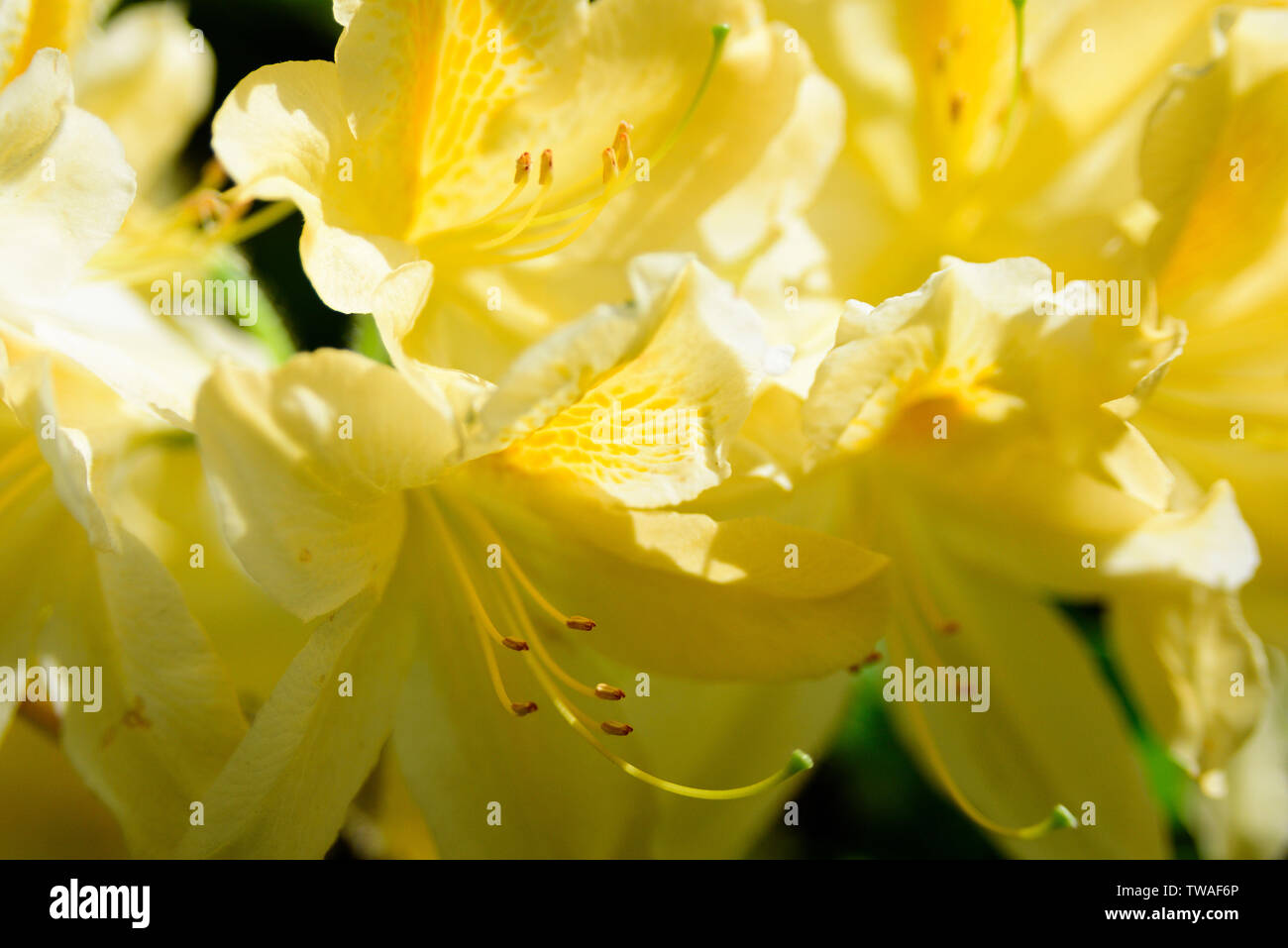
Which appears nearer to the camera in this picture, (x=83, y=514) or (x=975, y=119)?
(x=83, y=514)

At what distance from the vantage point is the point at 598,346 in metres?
0.87

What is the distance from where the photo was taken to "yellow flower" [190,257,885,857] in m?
0.90

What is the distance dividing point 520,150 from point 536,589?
447 millimetres

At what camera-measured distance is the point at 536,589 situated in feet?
4.00

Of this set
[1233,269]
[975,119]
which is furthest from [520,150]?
[1233,269]

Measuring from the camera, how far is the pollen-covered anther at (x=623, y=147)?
1159mm

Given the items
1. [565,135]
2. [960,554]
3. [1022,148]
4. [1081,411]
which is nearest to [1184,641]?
[960,554]

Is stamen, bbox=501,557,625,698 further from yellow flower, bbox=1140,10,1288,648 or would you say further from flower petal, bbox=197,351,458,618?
yellow flower, bbox=1140,10,1288,648

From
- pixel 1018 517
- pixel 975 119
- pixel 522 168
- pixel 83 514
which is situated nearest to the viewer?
pixel 83 514

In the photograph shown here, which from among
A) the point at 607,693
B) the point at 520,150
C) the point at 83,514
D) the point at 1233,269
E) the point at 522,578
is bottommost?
the point at 607,693

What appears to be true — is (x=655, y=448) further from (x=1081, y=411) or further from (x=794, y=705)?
(x=794, y=705)

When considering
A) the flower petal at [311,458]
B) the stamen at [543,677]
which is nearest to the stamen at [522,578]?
the stamen at [543,677]

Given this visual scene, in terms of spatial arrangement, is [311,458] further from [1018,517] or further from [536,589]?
[1018,517]

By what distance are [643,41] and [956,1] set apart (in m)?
0.39
